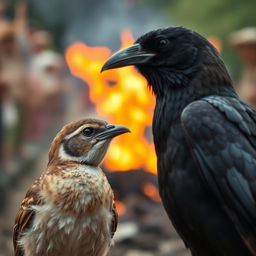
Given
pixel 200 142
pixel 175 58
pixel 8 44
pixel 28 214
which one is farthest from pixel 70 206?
pixel 8 44

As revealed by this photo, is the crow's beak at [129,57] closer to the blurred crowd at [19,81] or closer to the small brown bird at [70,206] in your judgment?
the small brown bird at [70,206]

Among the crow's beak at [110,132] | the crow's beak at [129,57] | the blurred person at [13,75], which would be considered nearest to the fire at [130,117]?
the blurred person at [13,75]

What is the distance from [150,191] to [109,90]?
1.72 meters

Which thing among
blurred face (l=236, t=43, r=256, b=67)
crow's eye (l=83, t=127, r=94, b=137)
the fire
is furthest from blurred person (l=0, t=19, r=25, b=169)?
crow's eye (l=83, t=127, r=94, b=137)

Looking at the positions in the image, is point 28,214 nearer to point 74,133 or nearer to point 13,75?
point 74,133

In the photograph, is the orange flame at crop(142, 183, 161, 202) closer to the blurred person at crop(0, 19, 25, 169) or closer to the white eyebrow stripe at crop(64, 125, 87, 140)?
→ the blurred person at crop(0, 19, 25, 169)

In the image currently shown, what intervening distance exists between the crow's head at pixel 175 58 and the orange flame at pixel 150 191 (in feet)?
15.8

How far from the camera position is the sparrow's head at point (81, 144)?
3.11 m

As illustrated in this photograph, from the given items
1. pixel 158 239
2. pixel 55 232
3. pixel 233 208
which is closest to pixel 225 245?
pixel 233 208

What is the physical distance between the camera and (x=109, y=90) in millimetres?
8914

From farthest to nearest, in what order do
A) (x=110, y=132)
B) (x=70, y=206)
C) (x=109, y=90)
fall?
(x=109, y=90)
(x=110, y=132)
(x=70, y=206)

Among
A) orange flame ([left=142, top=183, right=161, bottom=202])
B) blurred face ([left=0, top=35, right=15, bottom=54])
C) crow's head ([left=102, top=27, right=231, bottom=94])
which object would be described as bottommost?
orange flame ([left=142, top=183, right=161, bottom=202])

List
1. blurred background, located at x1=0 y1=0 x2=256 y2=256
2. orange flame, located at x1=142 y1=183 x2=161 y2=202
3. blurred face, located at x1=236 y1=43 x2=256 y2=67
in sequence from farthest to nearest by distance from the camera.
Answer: blurred face, located at x1=236 y1=43 x2=256 y2=67, orange flame, located at x1=142 y1=183 x2=161 y2=202, blurred background, located at x1=0 y1=0 x2=256 y2=256

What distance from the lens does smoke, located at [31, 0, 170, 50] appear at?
12734 millimetres
